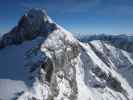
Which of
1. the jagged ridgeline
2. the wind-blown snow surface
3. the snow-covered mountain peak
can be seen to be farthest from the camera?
the snow-covered mountain peak

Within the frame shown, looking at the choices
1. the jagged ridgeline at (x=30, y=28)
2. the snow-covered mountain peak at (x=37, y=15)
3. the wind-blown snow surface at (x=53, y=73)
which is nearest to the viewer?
the wind-blown snow surface at (x=53, y=73)

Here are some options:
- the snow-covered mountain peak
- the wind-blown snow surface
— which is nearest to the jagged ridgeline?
the snow-covered mountain peak

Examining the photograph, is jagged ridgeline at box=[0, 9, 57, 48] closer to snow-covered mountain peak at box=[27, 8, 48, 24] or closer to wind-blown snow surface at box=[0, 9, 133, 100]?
snow-covered mountain peak at box=[27, 8, 48, 24]

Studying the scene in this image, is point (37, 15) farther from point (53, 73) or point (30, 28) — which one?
point (53, 73)

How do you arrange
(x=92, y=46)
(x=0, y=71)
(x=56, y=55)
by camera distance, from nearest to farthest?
(x=0, y=71), (x=56, y=55), (x=92, y=46)

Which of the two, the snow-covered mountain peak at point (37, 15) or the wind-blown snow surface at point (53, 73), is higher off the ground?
the snow-covered mountain peak at point (37, 15)

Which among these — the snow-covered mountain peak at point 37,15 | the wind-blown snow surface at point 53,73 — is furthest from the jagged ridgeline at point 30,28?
the wind-blown snow surface at point 53,73

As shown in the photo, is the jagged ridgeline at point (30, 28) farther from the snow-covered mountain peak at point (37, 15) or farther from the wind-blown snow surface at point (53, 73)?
the wind-blown snow surface at point (53, 73)

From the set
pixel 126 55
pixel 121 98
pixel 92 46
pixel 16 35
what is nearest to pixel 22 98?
pixel 16 35

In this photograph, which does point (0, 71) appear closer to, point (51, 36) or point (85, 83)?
point (51, 36)
